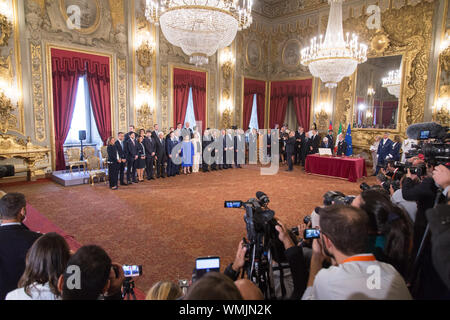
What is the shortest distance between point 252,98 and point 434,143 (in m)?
11.2

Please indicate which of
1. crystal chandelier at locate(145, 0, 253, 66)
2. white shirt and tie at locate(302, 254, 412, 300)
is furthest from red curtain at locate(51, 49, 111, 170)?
white shirt and tie at locate(302, 254, 412, 300)

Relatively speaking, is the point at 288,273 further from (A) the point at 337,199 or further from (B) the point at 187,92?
(B) the point at 187,92

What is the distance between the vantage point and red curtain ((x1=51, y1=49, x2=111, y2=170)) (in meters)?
8.07

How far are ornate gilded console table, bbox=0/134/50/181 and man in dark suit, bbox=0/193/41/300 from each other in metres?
6.16

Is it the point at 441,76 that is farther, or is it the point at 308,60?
the point at 441,76

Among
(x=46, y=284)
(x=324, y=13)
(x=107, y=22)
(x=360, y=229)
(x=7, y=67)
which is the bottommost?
(x=46, y=284)

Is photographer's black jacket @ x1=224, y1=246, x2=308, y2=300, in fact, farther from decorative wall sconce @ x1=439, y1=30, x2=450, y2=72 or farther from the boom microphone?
decorative wall sconce @ x1=439, y1=30, x2=450, y2=72

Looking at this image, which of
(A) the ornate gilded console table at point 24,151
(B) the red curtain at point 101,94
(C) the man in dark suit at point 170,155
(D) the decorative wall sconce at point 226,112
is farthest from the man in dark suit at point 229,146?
(A) the ornate gilded console table at point 24,151

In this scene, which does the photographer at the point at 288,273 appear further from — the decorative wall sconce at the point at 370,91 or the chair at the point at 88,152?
the decorative wall sconce at the point at 370,91

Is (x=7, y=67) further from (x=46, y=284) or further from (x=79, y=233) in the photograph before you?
(x=46, y=284)

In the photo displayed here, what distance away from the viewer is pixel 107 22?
8.81 metres

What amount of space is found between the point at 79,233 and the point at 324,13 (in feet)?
37.6

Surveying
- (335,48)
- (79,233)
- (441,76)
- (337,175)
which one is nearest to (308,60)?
(335,48)
